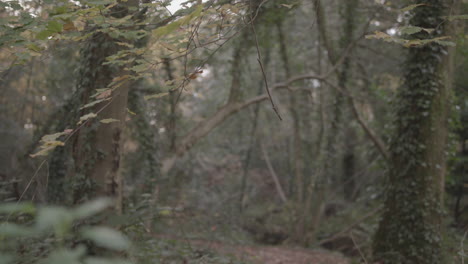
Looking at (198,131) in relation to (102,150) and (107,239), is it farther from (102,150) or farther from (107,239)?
(107,239)

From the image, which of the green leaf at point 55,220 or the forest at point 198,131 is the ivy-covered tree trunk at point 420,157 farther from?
the green leaf at point 55,220

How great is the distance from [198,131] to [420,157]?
424cm

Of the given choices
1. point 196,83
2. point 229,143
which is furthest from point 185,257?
point 229,143

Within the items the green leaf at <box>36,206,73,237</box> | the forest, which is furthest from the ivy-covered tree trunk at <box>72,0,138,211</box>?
the green leaf at <box>36,206,73,237</box>

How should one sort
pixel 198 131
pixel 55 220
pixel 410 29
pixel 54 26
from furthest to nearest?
pixel 198 131 < pixel 410 29 < pixel 54 26 < pixel 55 220

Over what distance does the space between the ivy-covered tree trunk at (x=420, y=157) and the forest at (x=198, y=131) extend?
0.02 meters

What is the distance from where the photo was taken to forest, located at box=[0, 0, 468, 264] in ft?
8.62

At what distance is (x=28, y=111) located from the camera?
10.0 meters

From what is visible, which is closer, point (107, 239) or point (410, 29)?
point (107, 239)

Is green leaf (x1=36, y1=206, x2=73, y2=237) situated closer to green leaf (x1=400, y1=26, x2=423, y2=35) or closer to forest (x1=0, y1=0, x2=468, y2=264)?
forest (x1=0, y1=0, x2=468, y2=264)

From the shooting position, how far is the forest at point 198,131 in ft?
8.62

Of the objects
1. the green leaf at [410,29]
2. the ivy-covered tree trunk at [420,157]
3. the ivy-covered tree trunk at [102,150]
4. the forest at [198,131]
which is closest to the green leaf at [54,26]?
the forest at [198,131]

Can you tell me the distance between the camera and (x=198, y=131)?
745cm

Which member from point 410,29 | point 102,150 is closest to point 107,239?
point 410,29
